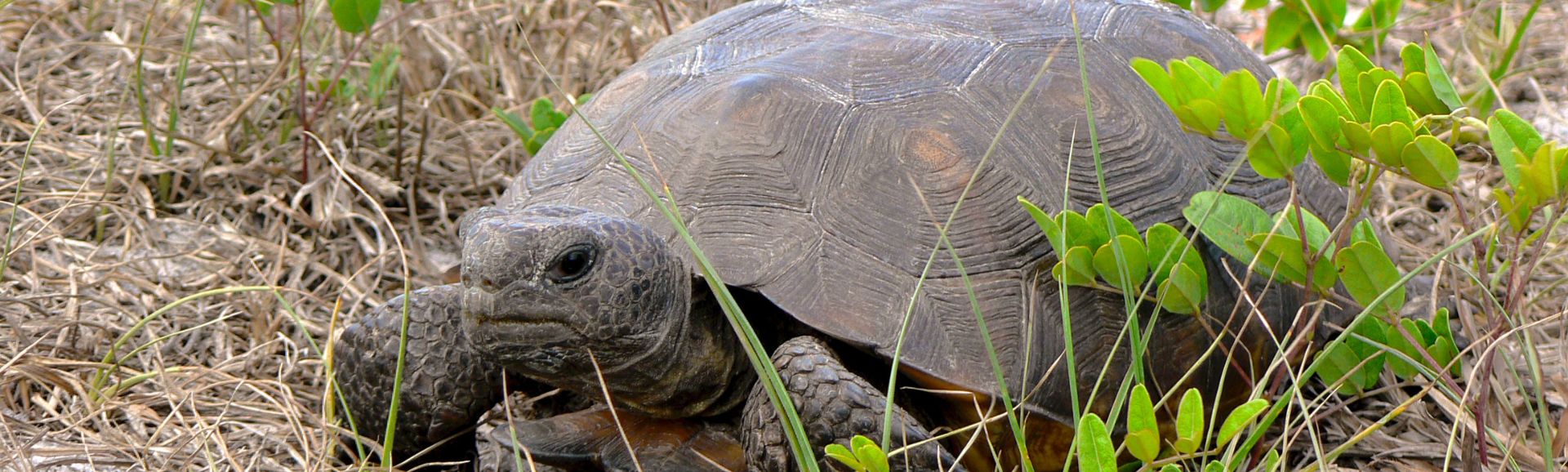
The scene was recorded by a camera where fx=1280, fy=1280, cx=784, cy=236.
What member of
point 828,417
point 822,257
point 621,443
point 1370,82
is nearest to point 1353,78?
point 1370,82

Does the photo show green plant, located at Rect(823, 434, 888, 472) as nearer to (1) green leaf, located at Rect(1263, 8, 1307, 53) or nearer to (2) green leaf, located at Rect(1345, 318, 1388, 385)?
(2) green leaf, located at Rect(1345, 318, 1388, 385)

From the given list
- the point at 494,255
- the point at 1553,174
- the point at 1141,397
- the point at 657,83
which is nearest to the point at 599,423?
the point at 494,255

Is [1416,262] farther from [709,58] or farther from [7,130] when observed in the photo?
[7,130]

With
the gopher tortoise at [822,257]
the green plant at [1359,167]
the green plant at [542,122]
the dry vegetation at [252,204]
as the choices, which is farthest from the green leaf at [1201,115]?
the green plant at [542,122]

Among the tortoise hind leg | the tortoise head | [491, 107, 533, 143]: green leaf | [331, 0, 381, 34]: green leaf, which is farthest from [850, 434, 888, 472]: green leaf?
[331, 0, 381, 34]: green leaf

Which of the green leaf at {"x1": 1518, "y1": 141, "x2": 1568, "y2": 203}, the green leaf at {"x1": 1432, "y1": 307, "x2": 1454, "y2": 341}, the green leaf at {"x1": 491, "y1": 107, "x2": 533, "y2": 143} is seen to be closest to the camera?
the green leaf at {"x1": 1518, "y1": 141, "x2": 1568, "y2": 203}

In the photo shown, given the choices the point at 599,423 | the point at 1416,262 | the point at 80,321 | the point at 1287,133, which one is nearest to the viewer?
the point at 1287,133
